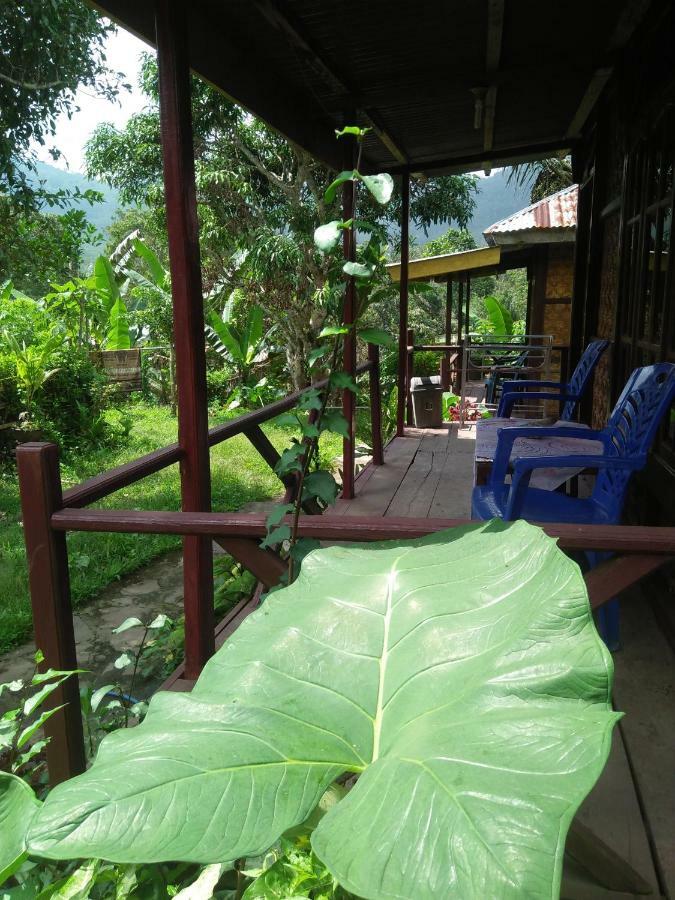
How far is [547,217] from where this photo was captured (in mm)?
6844

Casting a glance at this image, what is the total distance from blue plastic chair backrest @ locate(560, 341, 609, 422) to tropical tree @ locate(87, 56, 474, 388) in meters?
5.88

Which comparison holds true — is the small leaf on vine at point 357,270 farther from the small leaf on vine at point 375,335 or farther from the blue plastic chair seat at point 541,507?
the blue plastic chair seat at point 541,507

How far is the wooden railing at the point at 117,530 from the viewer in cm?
116

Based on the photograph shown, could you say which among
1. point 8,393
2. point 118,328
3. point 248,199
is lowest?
point 8,393

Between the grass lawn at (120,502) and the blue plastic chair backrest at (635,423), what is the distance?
148 cm

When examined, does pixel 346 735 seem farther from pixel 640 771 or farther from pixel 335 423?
pixel 640 771

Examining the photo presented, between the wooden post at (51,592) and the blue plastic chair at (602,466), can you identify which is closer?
the wooden post at (51,592)

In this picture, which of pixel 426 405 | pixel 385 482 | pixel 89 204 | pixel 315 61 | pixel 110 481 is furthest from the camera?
pixel 89 204

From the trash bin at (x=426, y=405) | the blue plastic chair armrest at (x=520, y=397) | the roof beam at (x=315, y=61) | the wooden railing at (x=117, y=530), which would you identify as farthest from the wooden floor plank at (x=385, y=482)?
the wooden railing at (x=117, y=530)

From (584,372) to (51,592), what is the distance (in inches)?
116

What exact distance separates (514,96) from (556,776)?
4003 mm

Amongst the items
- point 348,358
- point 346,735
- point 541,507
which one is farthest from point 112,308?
point 346,735

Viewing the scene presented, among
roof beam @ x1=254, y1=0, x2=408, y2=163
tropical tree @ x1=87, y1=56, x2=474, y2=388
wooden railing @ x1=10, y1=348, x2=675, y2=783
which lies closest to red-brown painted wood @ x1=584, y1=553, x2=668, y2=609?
wooden railing @ x1=10, y1=348, x2=675, y2=783

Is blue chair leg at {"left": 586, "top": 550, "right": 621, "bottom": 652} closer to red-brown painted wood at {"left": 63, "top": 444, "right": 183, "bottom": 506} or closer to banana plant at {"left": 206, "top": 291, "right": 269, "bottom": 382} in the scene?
red-brown painted wood at {"left": 63, "top": 444, "right": 183, "bottom": 506}
